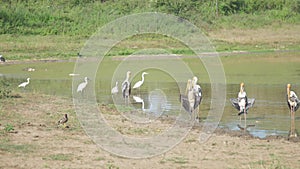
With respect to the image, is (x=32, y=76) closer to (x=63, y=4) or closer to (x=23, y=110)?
(x=23, y=110)

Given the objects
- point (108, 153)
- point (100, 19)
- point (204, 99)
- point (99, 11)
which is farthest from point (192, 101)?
point (99, 11)

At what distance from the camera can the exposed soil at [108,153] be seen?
9.10m

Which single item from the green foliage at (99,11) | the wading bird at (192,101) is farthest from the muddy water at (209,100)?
the green foliage at (99,11)

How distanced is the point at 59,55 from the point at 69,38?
17.4ft

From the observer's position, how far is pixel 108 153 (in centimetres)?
986

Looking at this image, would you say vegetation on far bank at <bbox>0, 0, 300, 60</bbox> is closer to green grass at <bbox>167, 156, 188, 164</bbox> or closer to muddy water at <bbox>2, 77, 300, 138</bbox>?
muddy water at <bbox>2, 77, 300, 138</bbox>

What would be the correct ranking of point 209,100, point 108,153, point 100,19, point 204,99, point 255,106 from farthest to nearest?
point 100,19, point 204,99, point 209,100, point 255,106, point 108,153

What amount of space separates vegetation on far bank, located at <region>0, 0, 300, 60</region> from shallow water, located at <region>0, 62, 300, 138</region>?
35.0 feet

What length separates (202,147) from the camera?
10.7 metres

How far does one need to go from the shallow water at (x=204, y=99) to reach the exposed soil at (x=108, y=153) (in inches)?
49.6

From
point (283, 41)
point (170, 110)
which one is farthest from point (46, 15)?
point (170, 110)

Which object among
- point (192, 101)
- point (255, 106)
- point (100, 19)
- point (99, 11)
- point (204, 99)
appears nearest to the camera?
point (192, 101)

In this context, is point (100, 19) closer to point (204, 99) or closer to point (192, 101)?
point (204, 99)

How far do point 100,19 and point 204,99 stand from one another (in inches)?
1006
